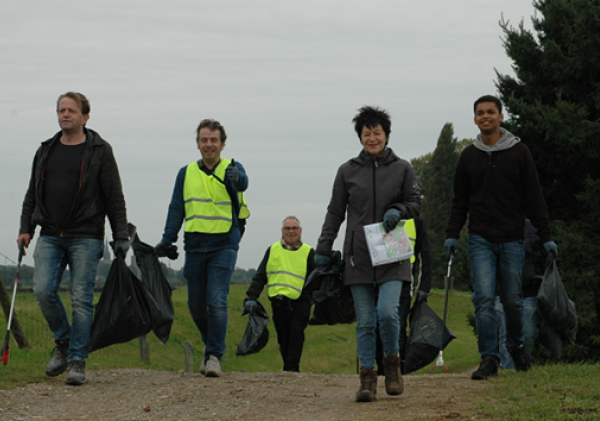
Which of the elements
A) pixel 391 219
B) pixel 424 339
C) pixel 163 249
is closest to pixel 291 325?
pixel 163 249

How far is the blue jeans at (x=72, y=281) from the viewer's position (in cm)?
720

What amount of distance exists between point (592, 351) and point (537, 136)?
443 cm

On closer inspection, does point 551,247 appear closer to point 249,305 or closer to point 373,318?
point 373,318

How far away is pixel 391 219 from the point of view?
6355 millimetres

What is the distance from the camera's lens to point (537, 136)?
17.1m

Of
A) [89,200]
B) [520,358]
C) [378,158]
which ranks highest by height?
[378,158]

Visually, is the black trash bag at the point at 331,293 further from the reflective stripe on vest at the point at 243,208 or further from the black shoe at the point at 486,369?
the reflective stripe on vest at the point at 243,208

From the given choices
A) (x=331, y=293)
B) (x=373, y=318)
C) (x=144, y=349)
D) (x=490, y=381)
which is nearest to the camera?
(x=373, y=318)

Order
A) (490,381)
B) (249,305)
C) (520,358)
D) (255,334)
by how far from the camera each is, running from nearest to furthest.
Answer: (490,381) → (520,358) → (249,305) → (255,334)

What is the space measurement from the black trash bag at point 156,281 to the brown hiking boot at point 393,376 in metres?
2.35

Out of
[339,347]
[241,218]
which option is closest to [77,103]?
[241,218]

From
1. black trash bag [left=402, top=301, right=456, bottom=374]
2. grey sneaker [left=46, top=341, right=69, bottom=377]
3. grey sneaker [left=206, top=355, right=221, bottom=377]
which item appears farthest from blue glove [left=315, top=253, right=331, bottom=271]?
grey sneaker [left=46, top=341, right=69, bottom=377]

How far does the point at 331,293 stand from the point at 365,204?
821 mm

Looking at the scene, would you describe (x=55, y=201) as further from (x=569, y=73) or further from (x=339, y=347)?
(x=339, y=347)
